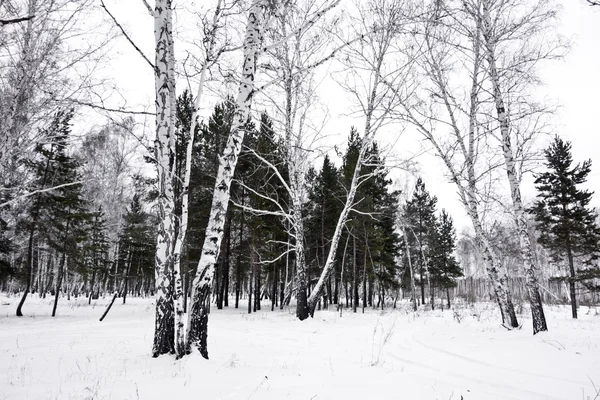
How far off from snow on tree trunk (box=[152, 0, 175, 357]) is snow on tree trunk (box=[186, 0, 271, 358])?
40 cm

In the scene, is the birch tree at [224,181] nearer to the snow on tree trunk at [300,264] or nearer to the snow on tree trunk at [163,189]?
the snow on tree trunk at [163,189]

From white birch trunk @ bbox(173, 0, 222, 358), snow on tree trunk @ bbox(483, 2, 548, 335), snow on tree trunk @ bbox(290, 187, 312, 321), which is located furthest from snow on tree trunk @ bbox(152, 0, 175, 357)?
snow on tree trunk @ bbox(483, 2, 548, 335)

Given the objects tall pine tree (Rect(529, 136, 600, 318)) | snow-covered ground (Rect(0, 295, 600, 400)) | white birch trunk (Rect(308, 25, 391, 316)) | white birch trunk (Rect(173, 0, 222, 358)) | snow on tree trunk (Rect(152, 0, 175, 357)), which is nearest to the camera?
snow-covered ground (Rect(0, 295, 600, 400))

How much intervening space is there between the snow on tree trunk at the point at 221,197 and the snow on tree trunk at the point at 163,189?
1.30 ft

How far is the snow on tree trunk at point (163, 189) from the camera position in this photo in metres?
4.54

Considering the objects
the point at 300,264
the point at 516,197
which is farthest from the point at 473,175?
the point at 300,264

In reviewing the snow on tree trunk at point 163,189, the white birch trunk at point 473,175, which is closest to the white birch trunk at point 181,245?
the snow on tree trunk at point 163,189

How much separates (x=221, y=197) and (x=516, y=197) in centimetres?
766

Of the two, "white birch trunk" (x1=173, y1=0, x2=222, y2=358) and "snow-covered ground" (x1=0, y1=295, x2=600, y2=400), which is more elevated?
"white birch trunk" (x1=173, y1=0, x2=222, y2=358)

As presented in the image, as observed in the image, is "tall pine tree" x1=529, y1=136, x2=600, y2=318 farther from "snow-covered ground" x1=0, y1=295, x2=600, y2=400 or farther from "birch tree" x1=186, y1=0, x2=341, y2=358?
"birch tree" x1=186, y1=0, x2=341, y2=358

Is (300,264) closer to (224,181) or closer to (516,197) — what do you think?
(516,197)

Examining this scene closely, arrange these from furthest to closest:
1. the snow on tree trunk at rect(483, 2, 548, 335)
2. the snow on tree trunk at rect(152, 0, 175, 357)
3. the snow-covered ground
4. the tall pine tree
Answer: the tall pine tree
the snow on tree trunk at rect(483, 2, 548, 335)
the snow on tree trunk at rect(152, 0, 175, 357)
the snow-covered ground

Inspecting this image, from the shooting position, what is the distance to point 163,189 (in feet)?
15.3

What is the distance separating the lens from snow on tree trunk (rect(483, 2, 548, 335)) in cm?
738
